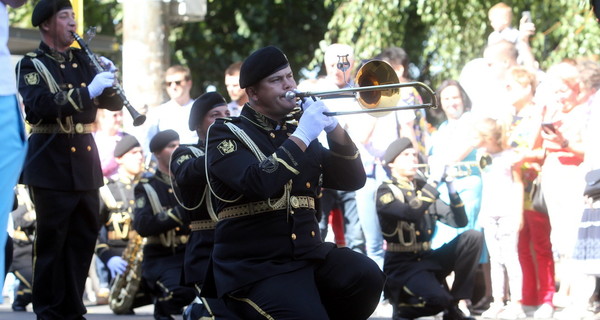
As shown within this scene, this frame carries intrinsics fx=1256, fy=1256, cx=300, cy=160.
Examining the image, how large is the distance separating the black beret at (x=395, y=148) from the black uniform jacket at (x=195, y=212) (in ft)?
7.61

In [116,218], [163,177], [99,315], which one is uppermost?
[163,177]

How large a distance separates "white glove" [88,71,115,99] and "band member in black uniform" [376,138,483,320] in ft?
9.24

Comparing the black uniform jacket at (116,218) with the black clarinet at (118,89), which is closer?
the black clarinet at (118,89)

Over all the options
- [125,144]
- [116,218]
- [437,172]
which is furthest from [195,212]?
[125,144]

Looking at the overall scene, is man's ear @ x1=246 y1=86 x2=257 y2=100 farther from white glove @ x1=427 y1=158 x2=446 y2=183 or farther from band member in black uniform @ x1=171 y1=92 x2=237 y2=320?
white glove @ x1=427 y1=158 x2=446 y2=183

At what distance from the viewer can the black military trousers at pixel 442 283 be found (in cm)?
909

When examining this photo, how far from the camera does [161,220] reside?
9234 millimetres

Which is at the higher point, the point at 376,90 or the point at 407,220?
the point at 376,90

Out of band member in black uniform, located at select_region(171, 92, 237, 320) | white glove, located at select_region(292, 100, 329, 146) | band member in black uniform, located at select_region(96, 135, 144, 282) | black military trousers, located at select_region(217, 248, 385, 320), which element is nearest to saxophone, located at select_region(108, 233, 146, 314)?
band member in black uniform, located at select_region(96, 135, 144, 282)

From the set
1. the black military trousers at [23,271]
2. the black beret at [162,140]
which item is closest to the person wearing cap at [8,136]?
the black beret at [162,140]

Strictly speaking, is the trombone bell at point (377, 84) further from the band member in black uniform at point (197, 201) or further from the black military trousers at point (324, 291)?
the band member in black uniform at point (197, 201)

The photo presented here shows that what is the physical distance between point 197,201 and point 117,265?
9.87 ft

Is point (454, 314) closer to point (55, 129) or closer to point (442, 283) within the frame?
point (442, 283)

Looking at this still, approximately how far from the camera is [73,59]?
25.6 feet
